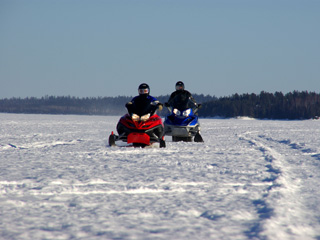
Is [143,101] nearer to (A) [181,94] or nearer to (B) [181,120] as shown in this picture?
(B) [181,120]

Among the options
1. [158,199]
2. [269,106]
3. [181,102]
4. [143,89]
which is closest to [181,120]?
[181,102]

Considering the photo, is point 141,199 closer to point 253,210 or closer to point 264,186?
point 253,210

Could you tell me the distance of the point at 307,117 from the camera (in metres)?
114

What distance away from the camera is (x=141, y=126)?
396 inches

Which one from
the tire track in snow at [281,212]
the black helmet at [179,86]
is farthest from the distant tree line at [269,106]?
the tire track in snow at [281,212]

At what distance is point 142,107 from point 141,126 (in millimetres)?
572

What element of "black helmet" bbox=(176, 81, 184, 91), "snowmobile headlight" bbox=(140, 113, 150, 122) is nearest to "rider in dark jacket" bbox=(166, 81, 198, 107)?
"black helmet" bbox=(176, 81, 184, 91)

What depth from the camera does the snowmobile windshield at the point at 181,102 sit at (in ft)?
39.9

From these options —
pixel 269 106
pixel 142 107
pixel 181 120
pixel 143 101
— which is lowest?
pixel 181 120

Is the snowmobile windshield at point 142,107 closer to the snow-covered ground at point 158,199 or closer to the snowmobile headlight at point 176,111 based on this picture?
the snowmobile headlight at point 176,111

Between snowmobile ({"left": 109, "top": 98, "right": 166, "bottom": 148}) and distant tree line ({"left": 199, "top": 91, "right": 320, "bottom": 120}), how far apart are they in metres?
108

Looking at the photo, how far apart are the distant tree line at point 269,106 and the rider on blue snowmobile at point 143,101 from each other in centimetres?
10733

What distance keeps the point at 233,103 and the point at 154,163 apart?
116 meters

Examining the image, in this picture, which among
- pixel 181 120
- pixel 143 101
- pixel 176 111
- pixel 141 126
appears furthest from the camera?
pixel 176 111
